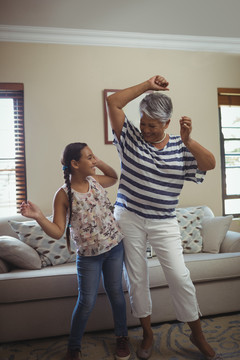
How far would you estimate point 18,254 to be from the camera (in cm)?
244

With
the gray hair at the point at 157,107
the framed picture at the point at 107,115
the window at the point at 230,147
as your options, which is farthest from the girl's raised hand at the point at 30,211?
the window at the point at 230,147

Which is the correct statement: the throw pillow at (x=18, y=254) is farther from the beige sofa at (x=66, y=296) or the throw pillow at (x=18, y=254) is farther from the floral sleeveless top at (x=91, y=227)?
the floral sleeveless top at (x=91, y=227)

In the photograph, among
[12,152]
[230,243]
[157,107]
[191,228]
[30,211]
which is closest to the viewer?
[30,211]

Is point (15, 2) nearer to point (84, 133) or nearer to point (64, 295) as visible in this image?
point (84, 133)

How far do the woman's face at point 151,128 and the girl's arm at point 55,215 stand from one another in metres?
0.55

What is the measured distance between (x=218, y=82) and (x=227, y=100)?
0.77ft

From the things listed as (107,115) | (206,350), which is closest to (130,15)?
(107,115)

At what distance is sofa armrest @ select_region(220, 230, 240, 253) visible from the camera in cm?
285

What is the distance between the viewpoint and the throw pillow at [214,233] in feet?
9.66

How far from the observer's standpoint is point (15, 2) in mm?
2830

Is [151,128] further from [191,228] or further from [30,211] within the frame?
[191,228]

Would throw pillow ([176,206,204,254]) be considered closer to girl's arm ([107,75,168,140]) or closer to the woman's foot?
the woman's foot

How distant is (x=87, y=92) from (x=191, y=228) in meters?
1.72

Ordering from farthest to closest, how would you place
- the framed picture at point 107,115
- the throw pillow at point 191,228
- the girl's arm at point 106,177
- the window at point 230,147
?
the window at point 230,147 → the framed picture at point 107,115 → the throw pillow at point 191,228 → the girl's arm at point 106,177
